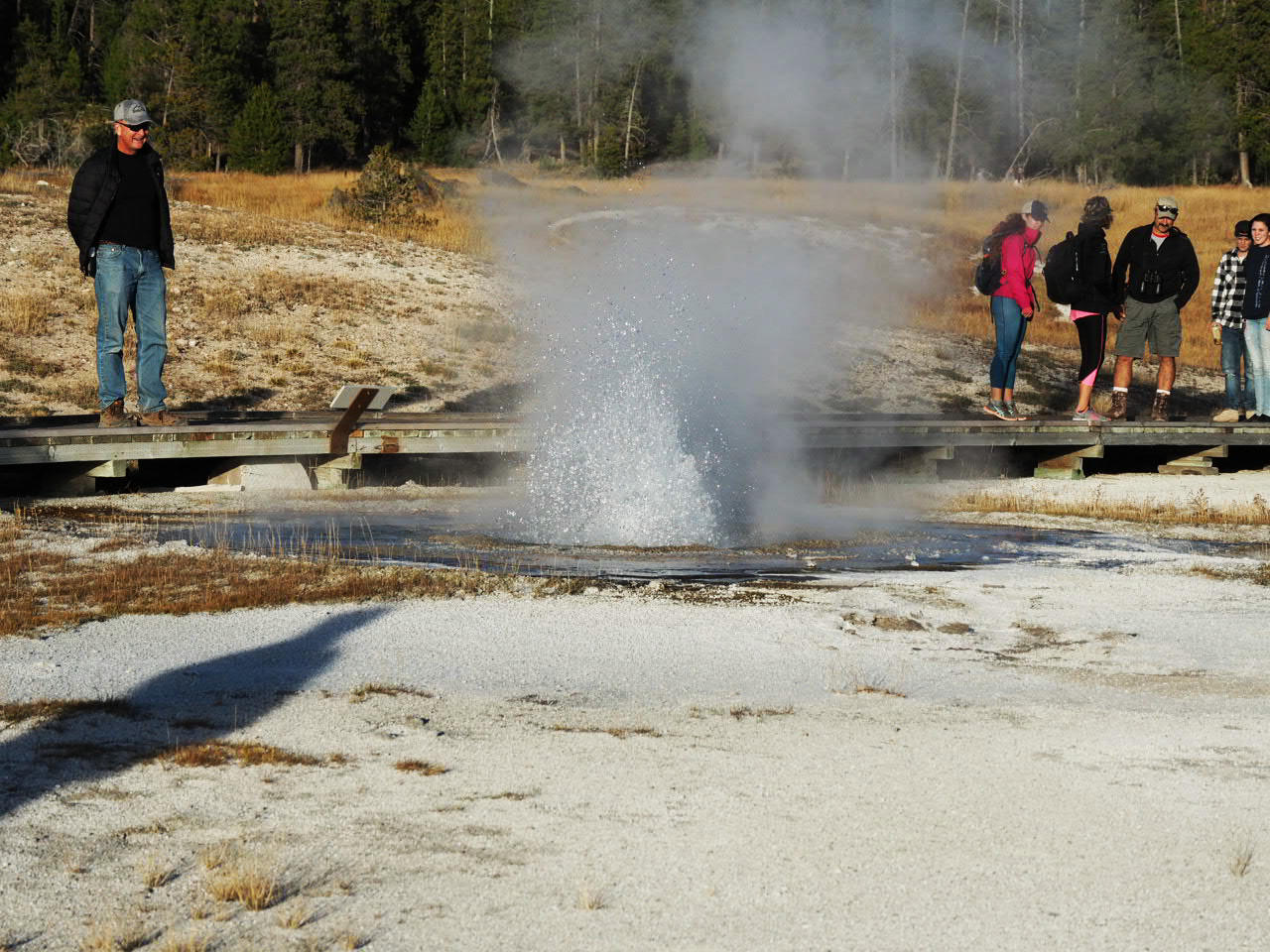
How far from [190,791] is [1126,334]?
34.5 ft

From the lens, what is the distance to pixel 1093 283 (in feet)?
41.5

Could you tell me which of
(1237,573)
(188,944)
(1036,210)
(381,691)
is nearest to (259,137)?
(1036,210)

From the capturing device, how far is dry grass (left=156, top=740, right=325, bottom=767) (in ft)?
15.1

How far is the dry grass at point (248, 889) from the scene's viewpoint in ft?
11.9

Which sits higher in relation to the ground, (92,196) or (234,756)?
(92,196)

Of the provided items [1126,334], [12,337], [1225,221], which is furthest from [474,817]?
[1225,221]

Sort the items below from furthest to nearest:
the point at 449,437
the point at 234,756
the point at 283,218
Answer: the point at 283,218
the point at 449,437
the point at 234,756

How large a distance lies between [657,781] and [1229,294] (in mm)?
10046

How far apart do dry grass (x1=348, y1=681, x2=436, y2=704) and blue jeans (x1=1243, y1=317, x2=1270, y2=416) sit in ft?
31.4

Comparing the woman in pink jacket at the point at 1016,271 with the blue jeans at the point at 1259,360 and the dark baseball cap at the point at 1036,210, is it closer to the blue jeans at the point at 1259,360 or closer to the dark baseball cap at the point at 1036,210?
the dark baseball cap at the point at 1036,210

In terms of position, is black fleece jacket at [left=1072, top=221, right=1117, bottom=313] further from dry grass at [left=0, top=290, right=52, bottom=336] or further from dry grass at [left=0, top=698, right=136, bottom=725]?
dry grass at [left=0, top=290, right=52, bottom=336]

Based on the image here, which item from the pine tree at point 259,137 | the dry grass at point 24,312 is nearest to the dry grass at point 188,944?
the dry grass at point 24,312

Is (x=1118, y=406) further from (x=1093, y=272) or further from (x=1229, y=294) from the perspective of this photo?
(x=1093, y=272)

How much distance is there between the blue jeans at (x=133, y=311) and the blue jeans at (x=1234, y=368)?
27.5 feet
